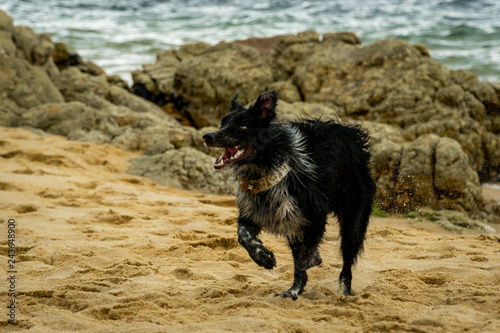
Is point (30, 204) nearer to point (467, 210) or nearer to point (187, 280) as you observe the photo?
point (187, 280)

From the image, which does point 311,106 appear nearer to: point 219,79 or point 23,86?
point 219,79

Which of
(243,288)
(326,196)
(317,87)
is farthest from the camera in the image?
(317,87)

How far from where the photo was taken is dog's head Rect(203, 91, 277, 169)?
3.80m

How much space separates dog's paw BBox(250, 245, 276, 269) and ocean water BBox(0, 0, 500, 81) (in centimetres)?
1914

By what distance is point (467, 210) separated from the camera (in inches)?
314

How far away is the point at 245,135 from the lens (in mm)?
3828

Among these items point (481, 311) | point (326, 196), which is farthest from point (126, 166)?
point (481, 311)

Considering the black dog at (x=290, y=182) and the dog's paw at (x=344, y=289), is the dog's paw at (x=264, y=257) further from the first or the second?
the dog's paw at (x=344, y=289)

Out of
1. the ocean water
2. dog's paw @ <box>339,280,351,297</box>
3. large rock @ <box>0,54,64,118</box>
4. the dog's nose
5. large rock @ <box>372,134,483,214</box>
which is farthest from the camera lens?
the ocean water

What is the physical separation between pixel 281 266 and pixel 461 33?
24.0 meters

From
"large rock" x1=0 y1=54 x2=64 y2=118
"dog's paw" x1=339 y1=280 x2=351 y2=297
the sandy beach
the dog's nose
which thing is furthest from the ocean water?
the dog's nose

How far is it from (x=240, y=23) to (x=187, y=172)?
78.8 feet

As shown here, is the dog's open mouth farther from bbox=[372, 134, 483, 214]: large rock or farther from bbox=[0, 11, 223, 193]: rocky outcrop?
bbox=[0, 11, 223, 193]: rocky outcrop

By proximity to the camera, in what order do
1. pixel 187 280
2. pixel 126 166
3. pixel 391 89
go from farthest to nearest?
pixel 391 89, pixel 126 166, pixel 187 280
